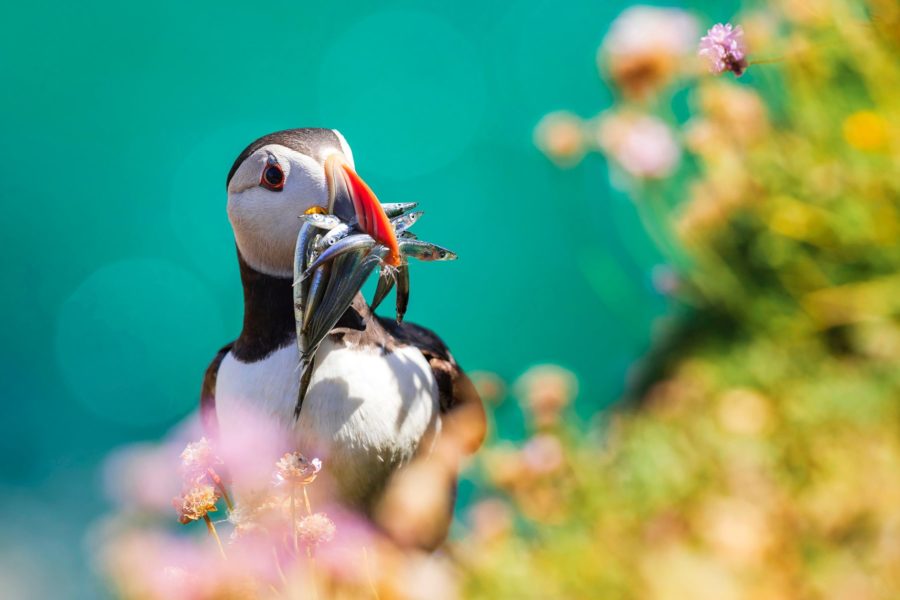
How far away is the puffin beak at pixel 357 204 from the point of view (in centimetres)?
59

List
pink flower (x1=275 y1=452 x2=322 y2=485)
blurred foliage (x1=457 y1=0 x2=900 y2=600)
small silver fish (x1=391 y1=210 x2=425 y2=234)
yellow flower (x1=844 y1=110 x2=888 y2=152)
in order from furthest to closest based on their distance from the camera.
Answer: yellow flower (x1=844 y1=110 x2=888 y2=152)
blurred foliage (x1=457 y1=0 x2=900 y2=600)
small silver fish (x1=391 y1=210 x2=425 y2=234)
pink flower (x1=275 y1=452 x2=322 y2=485)

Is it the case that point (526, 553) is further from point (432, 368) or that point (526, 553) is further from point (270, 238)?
point (270, 238)

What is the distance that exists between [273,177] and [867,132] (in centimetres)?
105

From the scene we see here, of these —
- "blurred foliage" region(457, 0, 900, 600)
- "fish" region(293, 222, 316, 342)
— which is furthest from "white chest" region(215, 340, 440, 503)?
"blurred foliage" region(457, 0, 900, 600)

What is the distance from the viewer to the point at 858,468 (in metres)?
0.88

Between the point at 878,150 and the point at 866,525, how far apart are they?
0.75 meters

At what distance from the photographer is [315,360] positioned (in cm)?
68

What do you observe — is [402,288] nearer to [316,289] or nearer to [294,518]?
[316,289]

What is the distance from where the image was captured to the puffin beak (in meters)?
0.59

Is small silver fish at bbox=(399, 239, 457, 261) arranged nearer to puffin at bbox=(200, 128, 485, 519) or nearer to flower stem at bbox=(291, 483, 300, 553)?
puffin at bbox=(200, 128, 485, 519)

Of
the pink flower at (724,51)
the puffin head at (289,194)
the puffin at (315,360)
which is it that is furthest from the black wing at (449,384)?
the pink flower at (724,51)

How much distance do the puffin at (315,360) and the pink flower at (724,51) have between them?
11.3 inches

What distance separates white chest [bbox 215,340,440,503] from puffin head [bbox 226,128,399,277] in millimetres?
91

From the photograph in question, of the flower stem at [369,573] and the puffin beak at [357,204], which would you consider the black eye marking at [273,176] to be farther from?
the flower stem at [369,573]
